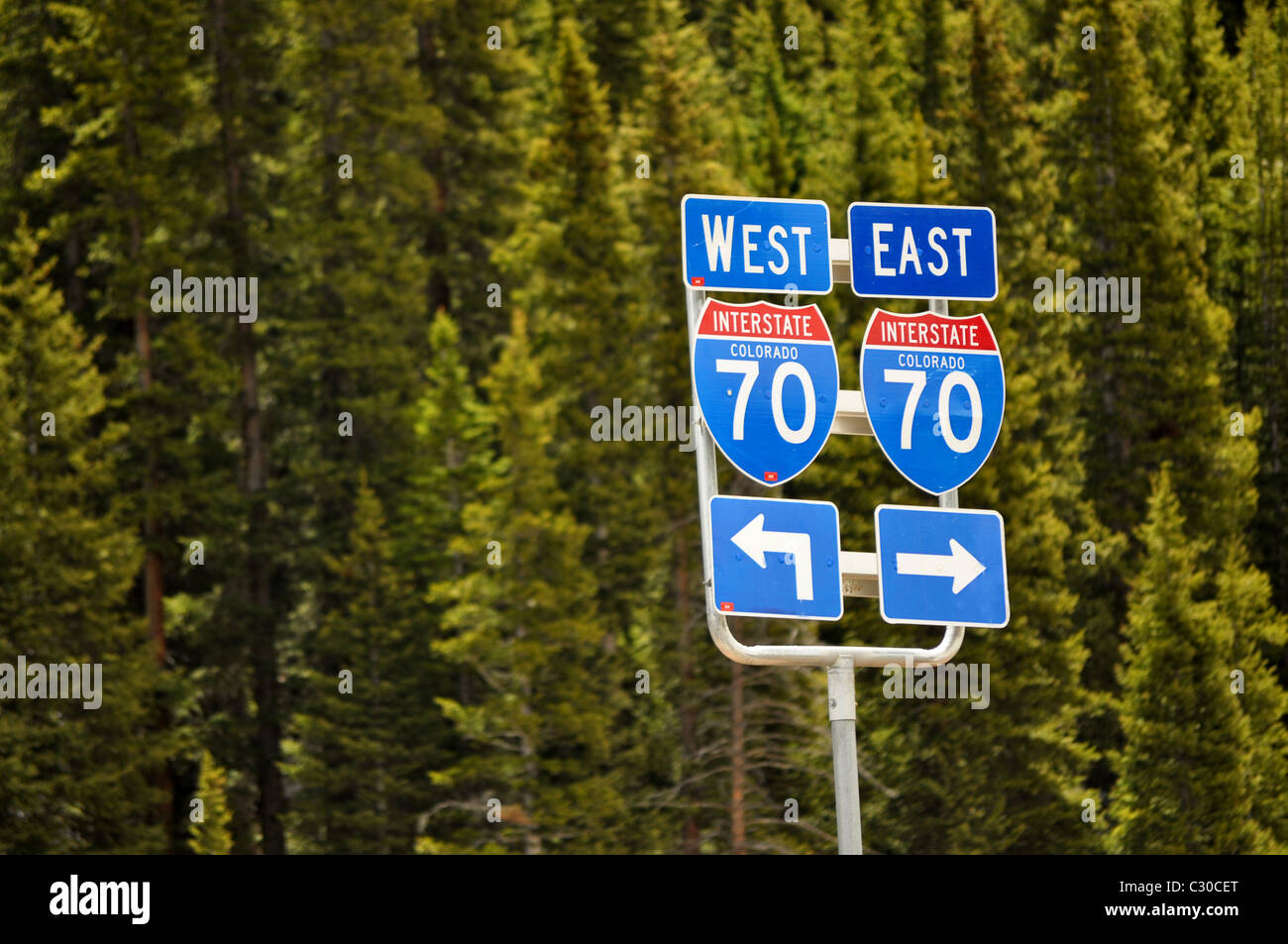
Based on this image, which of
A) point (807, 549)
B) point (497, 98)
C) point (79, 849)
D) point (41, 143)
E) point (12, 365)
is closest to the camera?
point (807, 549)

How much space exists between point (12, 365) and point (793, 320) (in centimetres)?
3508

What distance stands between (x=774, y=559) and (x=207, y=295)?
42.3m

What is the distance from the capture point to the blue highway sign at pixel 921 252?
26.8 ft

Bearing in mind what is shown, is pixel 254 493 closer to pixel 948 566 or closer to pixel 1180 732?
pixel 1180 732

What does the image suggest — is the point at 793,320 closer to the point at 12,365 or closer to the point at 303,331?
the point at 12,365

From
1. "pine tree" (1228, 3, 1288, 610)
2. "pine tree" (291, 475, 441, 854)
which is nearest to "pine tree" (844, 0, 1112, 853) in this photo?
"pine tree" (1228, 3, 1288, 610)

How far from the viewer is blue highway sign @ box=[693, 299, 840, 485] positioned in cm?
768

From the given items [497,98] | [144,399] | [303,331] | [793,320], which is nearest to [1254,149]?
[497,98]

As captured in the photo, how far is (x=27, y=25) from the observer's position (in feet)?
161

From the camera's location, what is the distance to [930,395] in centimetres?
817

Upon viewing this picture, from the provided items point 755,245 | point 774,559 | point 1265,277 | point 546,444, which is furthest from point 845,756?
point 1265,277

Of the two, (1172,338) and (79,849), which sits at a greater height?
(1172,338)

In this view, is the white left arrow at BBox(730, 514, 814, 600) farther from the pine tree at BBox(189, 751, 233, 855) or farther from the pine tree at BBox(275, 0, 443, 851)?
the pine tree at BBox(275, 0, 443, 851)

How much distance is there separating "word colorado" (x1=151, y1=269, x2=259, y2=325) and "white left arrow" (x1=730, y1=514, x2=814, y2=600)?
38.6 meters
